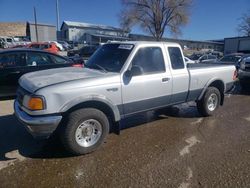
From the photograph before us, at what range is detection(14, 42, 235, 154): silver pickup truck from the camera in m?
3.50

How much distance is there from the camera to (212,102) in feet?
20.3

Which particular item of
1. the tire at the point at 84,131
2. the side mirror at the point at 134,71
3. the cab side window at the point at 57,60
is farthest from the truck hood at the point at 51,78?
the cab side window at the point at 57,60

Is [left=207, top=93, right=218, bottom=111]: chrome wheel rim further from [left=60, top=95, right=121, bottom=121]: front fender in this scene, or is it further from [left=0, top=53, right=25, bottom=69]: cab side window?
[left=0, top=53, right=25, bottom=69]: cab side window

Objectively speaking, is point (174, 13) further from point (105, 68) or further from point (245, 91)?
point (105, 68)

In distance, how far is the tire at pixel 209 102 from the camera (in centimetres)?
587

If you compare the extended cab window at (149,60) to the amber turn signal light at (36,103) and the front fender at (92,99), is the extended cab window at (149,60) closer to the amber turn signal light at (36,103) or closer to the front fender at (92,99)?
the front fender at (92,99)

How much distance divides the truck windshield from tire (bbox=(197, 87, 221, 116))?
8.21 ft

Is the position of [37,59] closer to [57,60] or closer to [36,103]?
[57,60]

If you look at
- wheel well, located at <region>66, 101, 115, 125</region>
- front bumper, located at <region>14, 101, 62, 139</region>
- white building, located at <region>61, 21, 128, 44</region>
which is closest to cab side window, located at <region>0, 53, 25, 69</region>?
front bumper, located at <region>14, 101, 62, 139</region>

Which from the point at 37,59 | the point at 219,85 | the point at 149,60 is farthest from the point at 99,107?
the point at 37,59

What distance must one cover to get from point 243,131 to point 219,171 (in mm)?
2050

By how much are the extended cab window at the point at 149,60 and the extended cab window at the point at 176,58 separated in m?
0.30

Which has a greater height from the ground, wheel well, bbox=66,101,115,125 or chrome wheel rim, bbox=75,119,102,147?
wheel well, bbox=66,101,115,125

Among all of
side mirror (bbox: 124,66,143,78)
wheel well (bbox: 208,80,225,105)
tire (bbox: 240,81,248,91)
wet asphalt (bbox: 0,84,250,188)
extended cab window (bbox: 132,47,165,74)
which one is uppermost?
extended cab window (bbox: 132,47,165,74)
